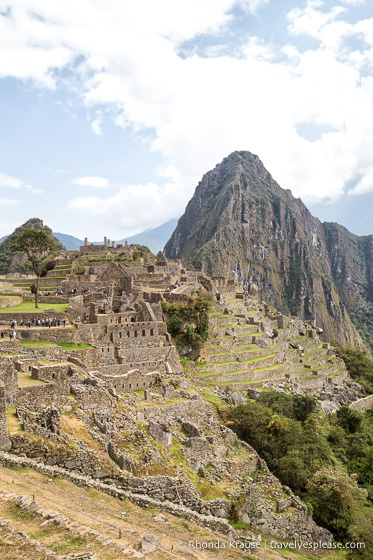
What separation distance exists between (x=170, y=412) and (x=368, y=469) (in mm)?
17080

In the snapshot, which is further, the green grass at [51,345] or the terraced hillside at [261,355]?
the terraced hillside at [261,355]

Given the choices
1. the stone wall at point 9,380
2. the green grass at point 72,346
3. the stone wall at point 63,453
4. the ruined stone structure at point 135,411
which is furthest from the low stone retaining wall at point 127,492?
the green grass at point 72,346

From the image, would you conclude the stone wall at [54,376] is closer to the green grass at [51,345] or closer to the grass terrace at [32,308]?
the green grass at [51,345]

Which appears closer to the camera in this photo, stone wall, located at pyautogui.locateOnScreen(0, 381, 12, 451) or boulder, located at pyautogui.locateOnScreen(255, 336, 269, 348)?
stone wall, located at pyautogui.locateOnScreen(0, 381, 12, 451)

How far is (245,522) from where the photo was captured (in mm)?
17266

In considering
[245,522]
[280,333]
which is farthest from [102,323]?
[280,333]

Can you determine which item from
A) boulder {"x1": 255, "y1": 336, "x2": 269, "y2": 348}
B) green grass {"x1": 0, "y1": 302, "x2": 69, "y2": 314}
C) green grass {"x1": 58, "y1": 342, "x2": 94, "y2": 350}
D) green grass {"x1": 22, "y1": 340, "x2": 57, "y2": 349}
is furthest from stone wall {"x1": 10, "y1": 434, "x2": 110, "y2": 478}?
boulder {"x1": 255, "y1": 336, "x2": 269, "y2": 348}

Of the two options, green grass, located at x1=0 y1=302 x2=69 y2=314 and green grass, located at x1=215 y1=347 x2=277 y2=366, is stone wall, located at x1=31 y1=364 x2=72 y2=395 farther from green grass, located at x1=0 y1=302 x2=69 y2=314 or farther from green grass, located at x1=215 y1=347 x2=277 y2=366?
green grass, located at x1=215 y1=347 x2=277 y2=366

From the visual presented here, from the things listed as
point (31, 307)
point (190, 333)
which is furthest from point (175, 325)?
point (31, 307)

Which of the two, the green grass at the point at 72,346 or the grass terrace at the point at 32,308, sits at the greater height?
the grass terrace at the point at 32,308

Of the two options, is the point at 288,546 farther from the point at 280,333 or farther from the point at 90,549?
the point at 280,333

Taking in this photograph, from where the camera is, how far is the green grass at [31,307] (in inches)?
1095

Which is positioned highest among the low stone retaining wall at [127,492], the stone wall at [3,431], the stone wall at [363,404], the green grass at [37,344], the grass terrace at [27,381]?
the green grass at [37,344]

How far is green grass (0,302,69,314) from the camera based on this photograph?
27825mm
